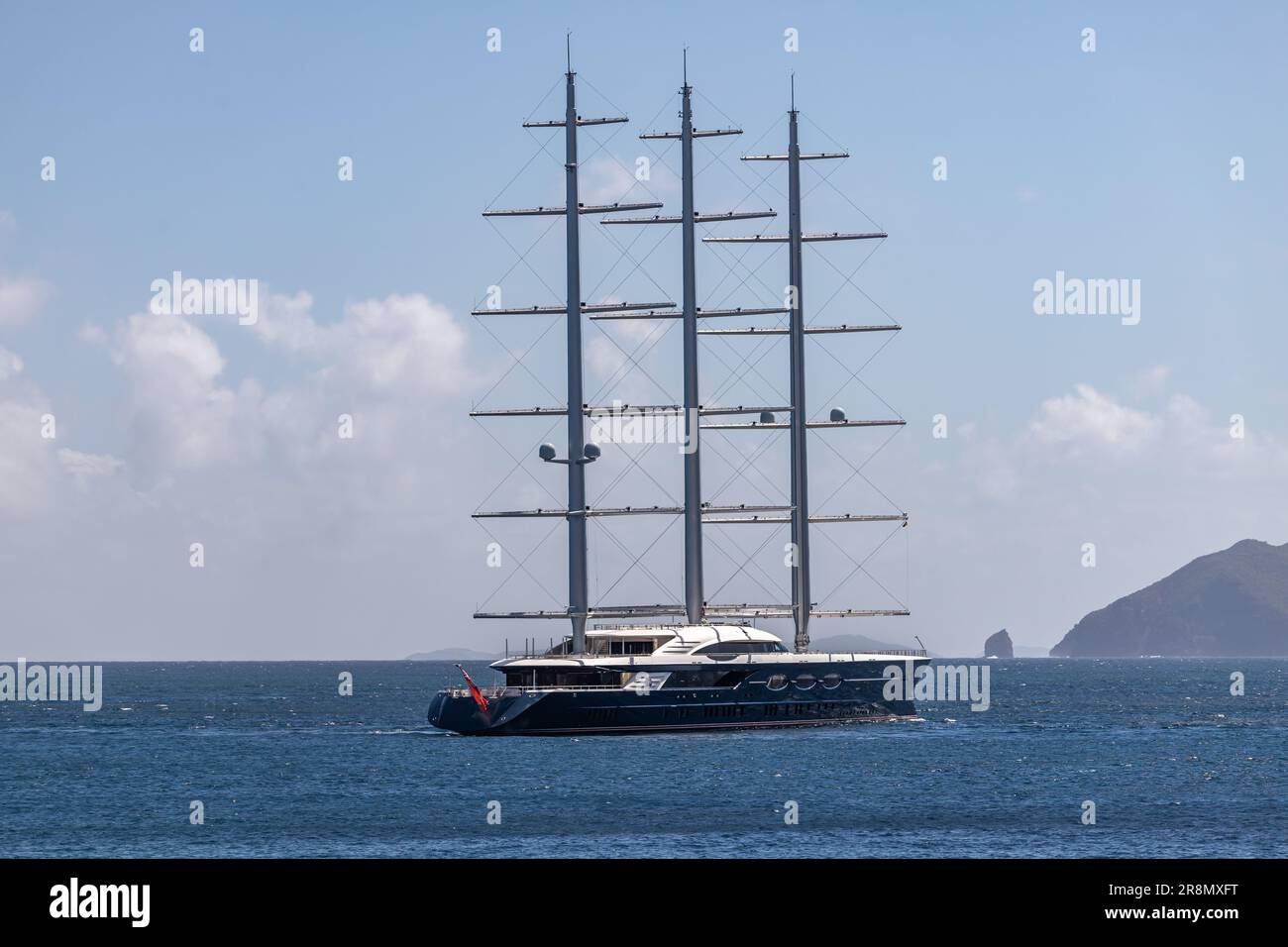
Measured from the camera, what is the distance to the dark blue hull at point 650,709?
7106 centimetres

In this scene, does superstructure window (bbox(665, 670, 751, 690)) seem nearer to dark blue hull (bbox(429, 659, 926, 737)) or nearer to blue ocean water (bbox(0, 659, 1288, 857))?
dark blue hull (bbox(429, 659, 926, 737))

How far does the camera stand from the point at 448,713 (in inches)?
2891

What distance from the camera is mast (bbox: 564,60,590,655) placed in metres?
76.8

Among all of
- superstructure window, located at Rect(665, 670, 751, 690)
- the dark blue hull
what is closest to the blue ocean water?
the dark blue hull

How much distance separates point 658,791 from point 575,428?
27019mm

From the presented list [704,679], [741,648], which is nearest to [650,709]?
[704,679]

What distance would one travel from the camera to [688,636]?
242ft

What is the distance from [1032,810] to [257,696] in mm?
126320

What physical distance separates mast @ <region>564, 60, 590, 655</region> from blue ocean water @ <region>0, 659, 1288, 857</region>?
26.1 ft

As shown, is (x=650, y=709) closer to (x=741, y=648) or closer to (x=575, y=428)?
(x=741, y=648)

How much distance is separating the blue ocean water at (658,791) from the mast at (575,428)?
7.97m

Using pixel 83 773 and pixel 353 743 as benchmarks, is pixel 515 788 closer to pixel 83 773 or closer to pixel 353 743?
pixel 83 773
